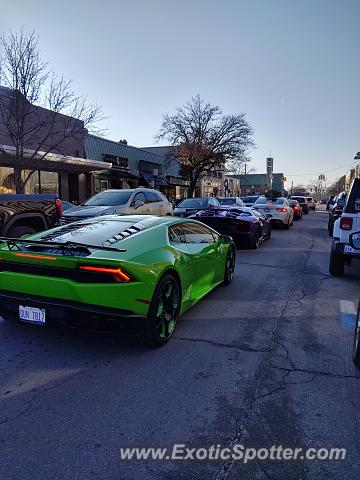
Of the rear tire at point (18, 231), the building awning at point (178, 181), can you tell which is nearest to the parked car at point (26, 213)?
the rear tire at point (18, 231)

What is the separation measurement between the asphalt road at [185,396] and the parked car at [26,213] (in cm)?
306

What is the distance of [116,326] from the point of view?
12.3ft

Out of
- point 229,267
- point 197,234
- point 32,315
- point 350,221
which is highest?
point 350,221

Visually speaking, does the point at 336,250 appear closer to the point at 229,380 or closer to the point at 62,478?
the point at 229,380

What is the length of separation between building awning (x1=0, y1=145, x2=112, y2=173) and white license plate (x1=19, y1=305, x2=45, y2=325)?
12099 millimetres

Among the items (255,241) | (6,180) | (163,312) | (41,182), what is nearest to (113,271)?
(163,312)

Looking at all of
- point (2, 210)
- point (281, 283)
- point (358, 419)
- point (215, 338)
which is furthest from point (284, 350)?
point (2, 210)

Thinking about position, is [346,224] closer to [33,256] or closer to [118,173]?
[33,256]

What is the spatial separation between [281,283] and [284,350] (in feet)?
11.0

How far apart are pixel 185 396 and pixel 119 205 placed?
8.70 meters

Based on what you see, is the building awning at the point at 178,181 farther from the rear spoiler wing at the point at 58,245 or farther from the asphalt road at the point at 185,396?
the rear spoiler wing at the point at 58,245

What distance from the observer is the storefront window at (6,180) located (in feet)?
59.0

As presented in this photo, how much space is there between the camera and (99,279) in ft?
12.4

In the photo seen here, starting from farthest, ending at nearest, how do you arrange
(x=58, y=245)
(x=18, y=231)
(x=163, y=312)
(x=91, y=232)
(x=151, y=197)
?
(x=151, y=197)
(x=18, y=231)
(x=91, y=232)
(x=163, y=312)
(x=58, y=245)
